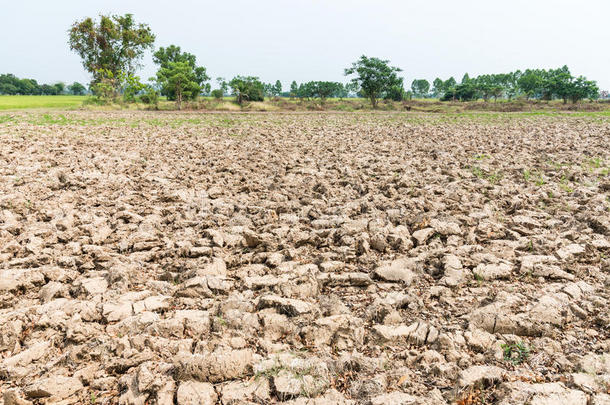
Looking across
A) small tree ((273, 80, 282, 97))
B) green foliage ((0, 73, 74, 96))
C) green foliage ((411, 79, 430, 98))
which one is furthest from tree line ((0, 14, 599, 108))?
green foliage ((0, 73, 74, 96))

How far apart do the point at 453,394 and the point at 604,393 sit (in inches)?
44.2

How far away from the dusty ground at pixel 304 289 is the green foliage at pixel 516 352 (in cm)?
1

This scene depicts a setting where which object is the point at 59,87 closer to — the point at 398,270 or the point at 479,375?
the point at 398,270

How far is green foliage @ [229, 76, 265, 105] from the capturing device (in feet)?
208

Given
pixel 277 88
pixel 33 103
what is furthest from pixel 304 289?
pixel 277 88

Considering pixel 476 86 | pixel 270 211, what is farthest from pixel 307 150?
pixel 476 86

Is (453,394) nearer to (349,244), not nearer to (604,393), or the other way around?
(604,393)

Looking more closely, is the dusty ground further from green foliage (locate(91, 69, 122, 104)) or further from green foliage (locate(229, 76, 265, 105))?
green foliage (locate(229, 76, 265, 105))

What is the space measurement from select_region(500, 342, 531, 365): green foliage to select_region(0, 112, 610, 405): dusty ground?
0.01 m

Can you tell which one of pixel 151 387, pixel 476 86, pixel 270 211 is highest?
pixel 476 86

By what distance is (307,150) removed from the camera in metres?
14.2

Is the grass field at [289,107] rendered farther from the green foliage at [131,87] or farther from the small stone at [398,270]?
the small stone at [398,270]

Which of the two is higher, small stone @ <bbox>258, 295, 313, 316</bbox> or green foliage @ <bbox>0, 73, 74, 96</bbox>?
green foliage @ <bbox>0, 73, 74, 96</bbox>

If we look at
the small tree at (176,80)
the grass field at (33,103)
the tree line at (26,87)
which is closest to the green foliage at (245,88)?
the small tree at (176,80)
